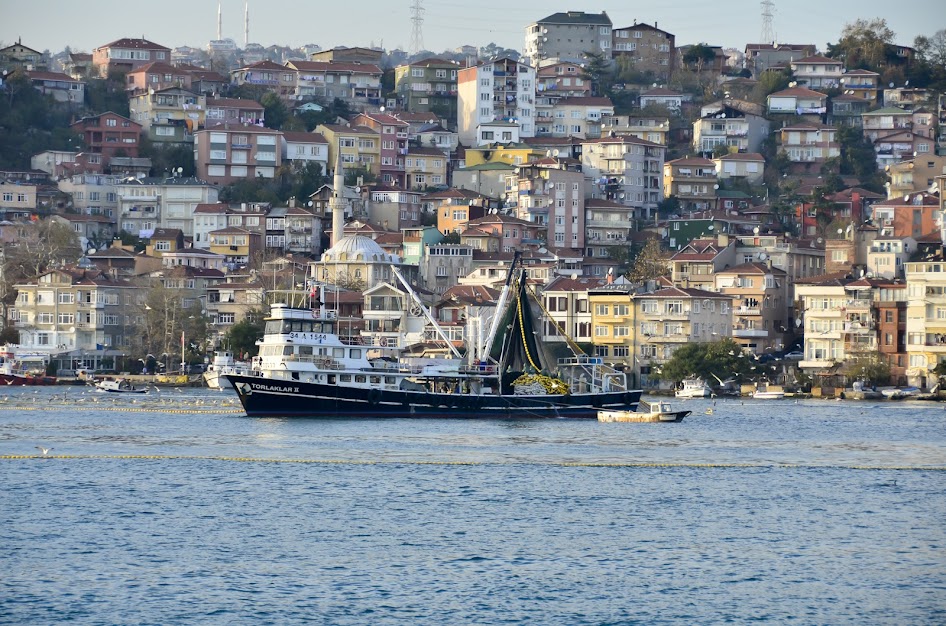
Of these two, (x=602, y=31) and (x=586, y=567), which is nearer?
(x=586, y=567)

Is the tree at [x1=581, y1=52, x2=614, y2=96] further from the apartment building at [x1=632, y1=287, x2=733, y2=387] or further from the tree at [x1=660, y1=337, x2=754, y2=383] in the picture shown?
the tree at [x1=660, y1=337, x2=754, y2=383]

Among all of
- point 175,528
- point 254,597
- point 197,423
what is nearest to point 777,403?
point 197,423

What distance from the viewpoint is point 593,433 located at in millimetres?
66875

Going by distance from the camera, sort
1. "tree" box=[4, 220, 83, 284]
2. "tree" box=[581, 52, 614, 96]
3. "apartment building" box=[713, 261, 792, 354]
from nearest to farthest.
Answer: "apartment building" box=[713, 261, 792, 354] → "tree" box=[4, 220, 83, 284] → "tree" box=[581, 52, 614, 96]

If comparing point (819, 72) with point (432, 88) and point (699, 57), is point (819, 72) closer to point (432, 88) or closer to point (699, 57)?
point (699, 57)

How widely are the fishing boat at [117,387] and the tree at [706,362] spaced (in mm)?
28452

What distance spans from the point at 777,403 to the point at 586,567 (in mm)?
57559

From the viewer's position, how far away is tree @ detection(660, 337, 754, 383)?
9775 centimetres

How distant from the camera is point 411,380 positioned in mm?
75500

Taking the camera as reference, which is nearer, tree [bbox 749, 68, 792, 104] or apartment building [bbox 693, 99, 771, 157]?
apartment building [bbox 693, 99, 771, 157]

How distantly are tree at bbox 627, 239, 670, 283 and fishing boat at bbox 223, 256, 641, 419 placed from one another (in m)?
37.8

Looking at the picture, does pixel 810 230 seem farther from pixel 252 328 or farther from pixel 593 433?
pixel 593 433

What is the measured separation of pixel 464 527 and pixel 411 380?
1402 inches

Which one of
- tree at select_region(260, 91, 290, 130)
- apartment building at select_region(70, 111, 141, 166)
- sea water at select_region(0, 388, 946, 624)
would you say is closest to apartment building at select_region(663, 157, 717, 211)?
tree at select_region(260, 91, 290, 130)
